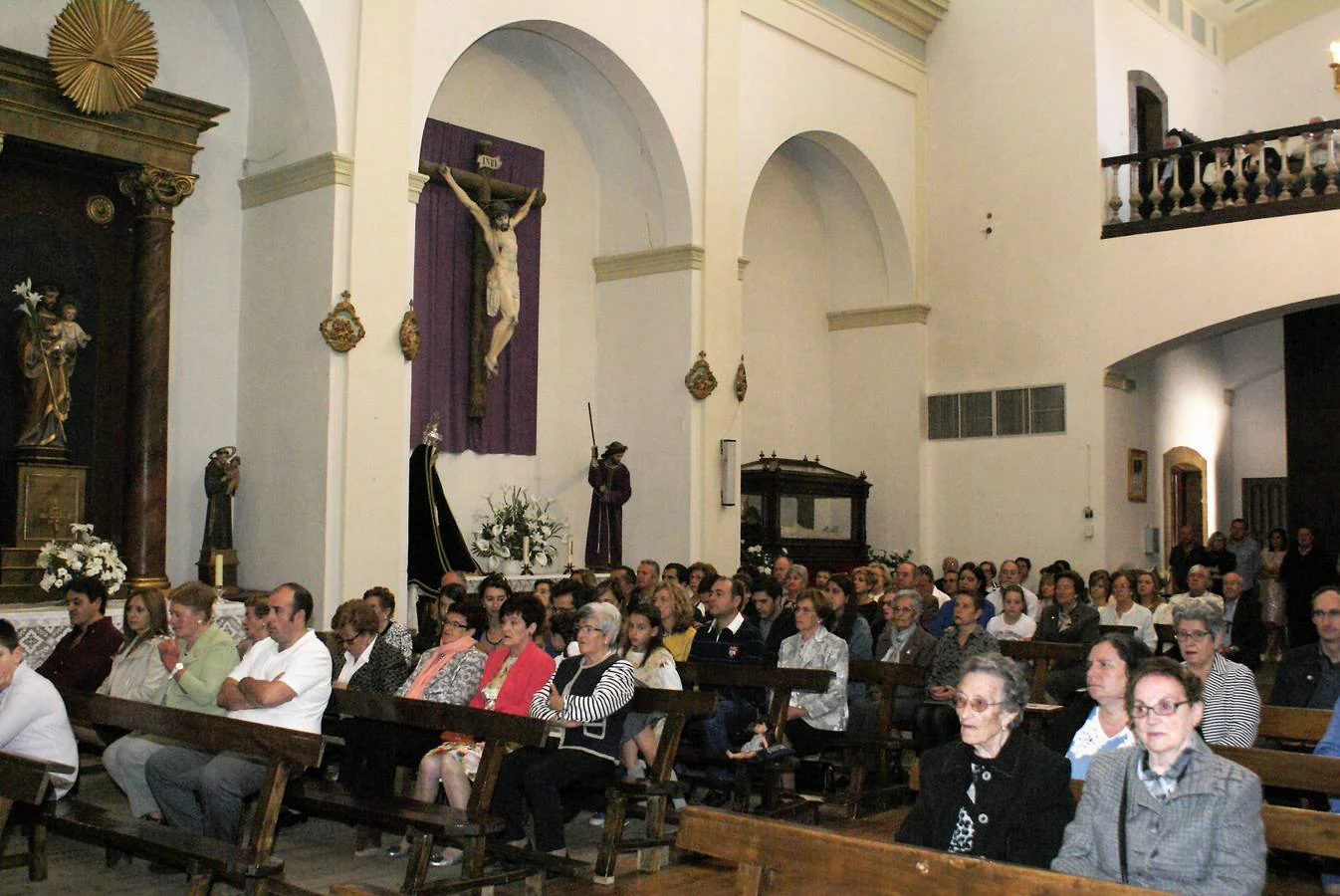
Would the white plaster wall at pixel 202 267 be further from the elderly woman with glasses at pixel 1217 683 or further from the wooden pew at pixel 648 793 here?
the elderly woman with glasses at pixel 1217 683

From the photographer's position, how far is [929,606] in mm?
9438

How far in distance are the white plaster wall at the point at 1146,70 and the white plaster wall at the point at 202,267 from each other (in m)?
8.61

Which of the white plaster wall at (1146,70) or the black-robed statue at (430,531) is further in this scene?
the white plaster wall at (1146,70)

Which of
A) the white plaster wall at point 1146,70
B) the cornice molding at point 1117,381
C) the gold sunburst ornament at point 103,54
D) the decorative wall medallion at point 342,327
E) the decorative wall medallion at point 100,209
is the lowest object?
the decorative wall medallion at point 342,327

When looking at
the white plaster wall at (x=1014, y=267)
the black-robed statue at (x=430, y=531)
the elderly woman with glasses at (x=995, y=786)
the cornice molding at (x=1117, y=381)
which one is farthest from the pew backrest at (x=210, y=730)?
the cornice molding at (x=1117, y=381)

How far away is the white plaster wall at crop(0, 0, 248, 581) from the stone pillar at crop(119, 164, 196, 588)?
0.56 meters

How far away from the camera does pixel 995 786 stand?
135 inches

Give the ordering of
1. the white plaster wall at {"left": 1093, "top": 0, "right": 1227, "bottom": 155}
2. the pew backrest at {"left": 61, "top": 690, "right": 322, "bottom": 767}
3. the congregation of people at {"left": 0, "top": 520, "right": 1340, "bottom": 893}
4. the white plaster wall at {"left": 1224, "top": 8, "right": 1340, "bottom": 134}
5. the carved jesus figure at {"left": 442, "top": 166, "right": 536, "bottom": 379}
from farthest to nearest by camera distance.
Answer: the white plaster wall at {"left": 1224, "top": 8, "right": 1340, "bottom": 134}
the white plaster wall at {"left": 1093, "top": 0, "right": 1227, "bottom": 155}
the carved jesus figure at {"left": 442, "top": 166, "right": 536, "bottom": 379}
the pew backrest at {"left": 61, "top": 690, "right": 322, "bottom": 767}
the congregation of people at {"left": 0, "top": 520, "right": 1340, "bottom": 893}

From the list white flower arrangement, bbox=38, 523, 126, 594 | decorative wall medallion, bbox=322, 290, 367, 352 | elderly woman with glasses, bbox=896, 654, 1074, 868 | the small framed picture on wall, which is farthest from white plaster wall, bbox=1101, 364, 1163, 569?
elderly woman with glasses, bbox=896, 654, 1074, 868

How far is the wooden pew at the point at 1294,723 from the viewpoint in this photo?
4934 mm

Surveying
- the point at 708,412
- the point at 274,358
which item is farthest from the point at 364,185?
the point at 708,412

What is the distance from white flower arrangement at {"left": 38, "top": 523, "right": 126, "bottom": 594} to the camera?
26.0 ft

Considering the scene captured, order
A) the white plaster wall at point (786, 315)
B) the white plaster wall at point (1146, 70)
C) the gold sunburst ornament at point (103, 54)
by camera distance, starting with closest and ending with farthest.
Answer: the gold sunburst ornament at point (103, 54) → the white plaster wall at point (1146, 70) → the white plaster wall at point (786, 315)

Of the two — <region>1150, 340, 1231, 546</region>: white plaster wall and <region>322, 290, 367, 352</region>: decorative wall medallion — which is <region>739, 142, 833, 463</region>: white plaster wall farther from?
<region>322, 290, 367, 352</region>: decorative wall medallion
